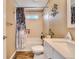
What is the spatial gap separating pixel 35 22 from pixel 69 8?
6915mm

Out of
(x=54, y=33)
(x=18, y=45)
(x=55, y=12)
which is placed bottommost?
(x=18, y=45)

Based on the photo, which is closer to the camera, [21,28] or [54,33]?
[54,33]

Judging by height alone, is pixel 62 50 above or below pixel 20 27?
below

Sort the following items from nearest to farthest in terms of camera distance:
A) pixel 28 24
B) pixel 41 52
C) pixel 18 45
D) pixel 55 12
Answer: pixel 55 12
pixel 41 52
pixel 18 45
pixel 28 24

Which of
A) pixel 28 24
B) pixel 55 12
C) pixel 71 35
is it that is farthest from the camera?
pixel 28 24

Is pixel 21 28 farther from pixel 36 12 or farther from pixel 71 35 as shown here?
pixel 71 35

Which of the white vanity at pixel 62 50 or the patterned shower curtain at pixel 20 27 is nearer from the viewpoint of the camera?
the white vanity at pixel 62 50

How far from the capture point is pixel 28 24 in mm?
9125

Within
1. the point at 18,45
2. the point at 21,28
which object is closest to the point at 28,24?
the point at 21,28

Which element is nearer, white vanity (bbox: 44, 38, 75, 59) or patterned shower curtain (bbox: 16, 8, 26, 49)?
white vanity (bbox: 44, 38, 75, 59)

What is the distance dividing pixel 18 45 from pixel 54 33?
366cm

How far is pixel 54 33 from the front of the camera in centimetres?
340

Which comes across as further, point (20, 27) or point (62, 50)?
point (20, 27)
